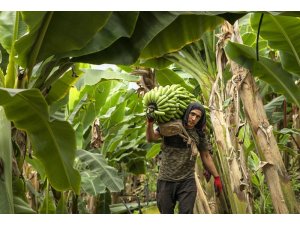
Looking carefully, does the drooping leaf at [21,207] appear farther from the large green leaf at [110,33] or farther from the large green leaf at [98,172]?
the large green leaf at [98,172]

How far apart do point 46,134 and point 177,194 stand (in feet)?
1.67

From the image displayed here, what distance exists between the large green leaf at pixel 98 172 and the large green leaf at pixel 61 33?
2.34 ft

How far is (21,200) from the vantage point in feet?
3.67

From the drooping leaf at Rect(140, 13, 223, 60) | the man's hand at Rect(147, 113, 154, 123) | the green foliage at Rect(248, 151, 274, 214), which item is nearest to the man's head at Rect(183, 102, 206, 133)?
the man's hand at Rect(147, 113, 154, 123)

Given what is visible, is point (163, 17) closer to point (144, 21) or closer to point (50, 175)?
point (144, 21)

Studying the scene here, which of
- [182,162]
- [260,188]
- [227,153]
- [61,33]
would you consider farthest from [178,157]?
[260,188]

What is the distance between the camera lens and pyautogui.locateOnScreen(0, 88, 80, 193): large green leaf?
1020mm

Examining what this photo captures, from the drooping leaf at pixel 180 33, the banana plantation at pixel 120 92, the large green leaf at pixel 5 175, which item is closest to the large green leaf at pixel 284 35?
the banana plantation at pixel 120 92

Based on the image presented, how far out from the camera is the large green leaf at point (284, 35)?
4.99 ft

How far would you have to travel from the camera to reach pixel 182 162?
1.42 meters

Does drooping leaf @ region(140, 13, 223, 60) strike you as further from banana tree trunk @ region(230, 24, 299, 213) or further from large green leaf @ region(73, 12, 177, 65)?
banana tree trunk @ region(230, 24, 299, 213)

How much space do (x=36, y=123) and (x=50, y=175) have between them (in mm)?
187
